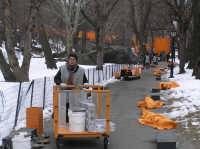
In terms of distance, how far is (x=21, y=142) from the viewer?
10391mm

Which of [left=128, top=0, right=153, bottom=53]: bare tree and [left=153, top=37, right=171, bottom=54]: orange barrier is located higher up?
[left=128, top=0, right=153, bottom=53]: bare tree

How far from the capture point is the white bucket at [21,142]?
10.2m

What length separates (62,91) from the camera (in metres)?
11.5

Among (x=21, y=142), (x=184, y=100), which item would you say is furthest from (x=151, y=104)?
(x=21, y=142)

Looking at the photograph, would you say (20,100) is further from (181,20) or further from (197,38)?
(181,20)

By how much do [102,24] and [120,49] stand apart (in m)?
22.7

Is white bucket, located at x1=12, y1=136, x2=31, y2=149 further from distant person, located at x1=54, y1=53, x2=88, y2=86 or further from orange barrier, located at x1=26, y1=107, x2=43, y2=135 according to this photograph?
distant person, located at x1=54, y1=53, x2=88, y2=86

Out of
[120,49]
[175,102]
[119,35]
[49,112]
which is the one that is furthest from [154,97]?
[119,35]

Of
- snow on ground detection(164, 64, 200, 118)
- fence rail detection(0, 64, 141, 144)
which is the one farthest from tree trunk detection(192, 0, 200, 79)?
fence rail detection(0, 64, 141, 144)

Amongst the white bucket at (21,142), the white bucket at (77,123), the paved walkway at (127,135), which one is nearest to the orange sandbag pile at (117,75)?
the paved walkway at (127,135)

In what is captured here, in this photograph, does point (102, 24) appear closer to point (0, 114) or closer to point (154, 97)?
point (154, 97)

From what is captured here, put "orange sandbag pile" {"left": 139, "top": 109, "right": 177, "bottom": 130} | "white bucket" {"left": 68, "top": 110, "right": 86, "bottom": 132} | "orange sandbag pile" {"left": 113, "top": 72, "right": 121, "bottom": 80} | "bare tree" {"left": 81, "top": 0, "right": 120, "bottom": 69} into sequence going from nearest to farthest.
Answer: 1. "white bucket" {"left": 68, "top": 110, "right": 86, "bottom": 132}
2. "orange sandbag pile" {"left": 139, "top": 109, "right": 177, "bottom": 130}
3. "orange sandbag pile" {"left": 113, "top": 72, "right": 121, "bottom": 80}
4. "bare tree" {"left": 81, "top": 0, "right": 120, "bottom": 69}

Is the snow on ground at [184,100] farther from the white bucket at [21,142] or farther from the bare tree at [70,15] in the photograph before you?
the bare tree at [70,15]

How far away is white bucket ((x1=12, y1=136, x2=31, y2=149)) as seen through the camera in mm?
10250
